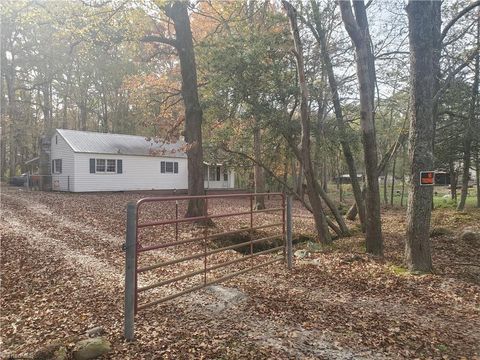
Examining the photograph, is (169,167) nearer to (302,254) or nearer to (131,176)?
(131,176)

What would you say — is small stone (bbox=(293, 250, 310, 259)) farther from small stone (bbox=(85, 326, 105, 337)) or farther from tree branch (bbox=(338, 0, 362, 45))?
small stone (bbox=(85, 326, 105, 337))

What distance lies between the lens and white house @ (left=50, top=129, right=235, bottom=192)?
22.1 metres

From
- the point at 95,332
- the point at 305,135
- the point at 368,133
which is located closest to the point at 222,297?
the point at 95,332

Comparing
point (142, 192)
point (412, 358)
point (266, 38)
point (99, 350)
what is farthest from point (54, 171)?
point (412, 358)

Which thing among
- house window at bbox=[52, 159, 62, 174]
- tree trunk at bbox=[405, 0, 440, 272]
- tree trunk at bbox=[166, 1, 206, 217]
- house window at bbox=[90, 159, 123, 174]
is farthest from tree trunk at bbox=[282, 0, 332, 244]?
house window at bbox=[52, 159, 62, 174]

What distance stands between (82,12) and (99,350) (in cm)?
1056

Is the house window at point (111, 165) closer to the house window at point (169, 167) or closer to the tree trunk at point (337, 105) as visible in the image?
the house window at point (169, 167)

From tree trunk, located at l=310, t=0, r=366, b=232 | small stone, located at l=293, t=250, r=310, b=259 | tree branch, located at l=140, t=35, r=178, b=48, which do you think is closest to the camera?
small stone, located at l=293, t=250, r=310, b=259

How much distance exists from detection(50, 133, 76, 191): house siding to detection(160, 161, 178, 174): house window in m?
6.61

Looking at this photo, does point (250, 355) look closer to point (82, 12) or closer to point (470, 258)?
point (470, 258)

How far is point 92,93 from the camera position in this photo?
35.2 meters

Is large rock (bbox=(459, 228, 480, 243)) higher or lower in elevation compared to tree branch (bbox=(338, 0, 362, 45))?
lower

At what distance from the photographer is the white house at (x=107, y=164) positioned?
22.1 m

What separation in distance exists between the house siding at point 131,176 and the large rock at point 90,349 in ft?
66.5
